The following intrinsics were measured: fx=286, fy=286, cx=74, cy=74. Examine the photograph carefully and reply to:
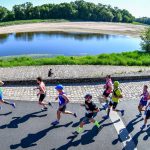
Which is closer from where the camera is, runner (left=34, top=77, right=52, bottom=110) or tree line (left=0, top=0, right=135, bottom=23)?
runner (left=34, top=77, right=52, bottom=110)

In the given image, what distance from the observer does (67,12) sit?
9875 centimetres

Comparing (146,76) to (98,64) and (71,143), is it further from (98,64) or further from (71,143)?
(71,143)

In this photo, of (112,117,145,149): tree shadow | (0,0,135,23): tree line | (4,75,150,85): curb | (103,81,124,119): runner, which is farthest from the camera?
(0,0,135,23): tree line

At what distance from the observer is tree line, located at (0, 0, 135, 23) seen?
93.9m

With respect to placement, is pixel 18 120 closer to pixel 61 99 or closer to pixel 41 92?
pixel 41 92

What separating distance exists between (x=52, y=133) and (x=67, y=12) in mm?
91219

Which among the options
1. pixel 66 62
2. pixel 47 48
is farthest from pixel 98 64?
pixel 47 48

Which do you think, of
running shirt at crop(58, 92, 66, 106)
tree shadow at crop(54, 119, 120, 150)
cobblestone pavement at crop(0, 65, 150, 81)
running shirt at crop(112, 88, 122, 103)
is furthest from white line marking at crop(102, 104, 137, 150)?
cobblestone pavement at crop(0, 65, 150, 81)

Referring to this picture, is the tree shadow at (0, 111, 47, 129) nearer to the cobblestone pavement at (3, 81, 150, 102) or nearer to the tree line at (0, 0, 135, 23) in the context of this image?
the cobblestone pavement at (3, 81, 150, 102)

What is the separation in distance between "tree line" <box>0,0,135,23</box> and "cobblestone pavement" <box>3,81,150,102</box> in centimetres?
8034

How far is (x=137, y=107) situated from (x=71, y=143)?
4.58 m

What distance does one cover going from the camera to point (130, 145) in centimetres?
1003

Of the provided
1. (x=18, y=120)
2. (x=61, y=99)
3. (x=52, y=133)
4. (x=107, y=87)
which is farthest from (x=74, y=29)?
(x=52, y=133)

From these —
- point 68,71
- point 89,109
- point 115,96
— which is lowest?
point 68,71
